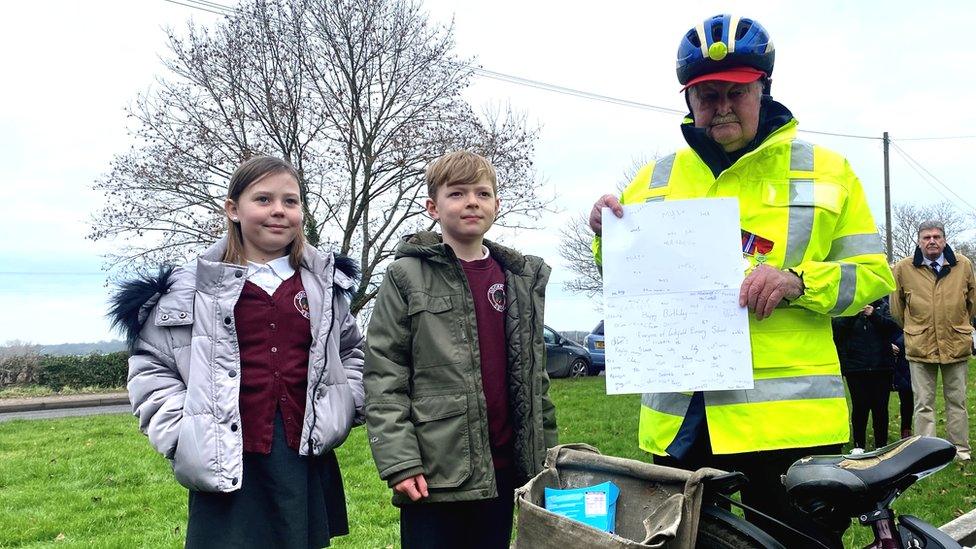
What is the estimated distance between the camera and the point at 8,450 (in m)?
8.95

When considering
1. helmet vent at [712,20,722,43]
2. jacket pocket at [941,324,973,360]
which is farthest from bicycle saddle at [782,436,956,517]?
jacket pocket at [941,324,973,360]

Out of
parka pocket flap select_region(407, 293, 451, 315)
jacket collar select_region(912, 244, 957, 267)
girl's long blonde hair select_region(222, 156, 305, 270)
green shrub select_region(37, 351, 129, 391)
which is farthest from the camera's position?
green shrub select_region(37, 351, 129, 391)

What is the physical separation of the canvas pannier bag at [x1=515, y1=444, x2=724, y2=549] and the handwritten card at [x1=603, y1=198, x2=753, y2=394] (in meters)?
0.25

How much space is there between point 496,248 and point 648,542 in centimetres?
131

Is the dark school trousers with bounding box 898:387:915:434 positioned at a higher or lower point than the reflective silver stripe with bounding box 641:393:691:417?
lower

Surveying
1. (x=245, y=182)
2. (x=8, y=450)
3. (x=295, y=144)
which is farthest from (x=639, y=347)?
(x=295, y=144)

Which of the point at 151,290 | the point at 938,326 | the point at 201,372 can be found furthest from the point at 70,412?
the point at 938,326

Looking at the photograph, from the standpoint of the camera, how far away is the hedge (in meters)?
20.8

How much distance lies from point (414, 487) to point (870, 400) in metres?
5.86

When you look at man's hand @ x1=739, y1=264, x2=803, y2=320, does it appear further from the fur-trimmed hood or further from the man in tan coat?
the man in tan coat

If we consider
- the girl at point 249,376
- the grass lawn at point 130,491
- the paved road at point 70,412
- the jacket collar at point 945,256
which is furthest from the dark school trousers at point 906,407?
the paved road at point 70,412

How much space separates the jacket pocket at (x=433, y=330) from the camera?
2498 millimetres

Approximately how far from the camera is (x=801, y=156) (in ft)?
7.36

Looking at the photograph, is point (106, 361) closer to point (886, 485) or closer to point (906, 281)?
point (906, 281)
